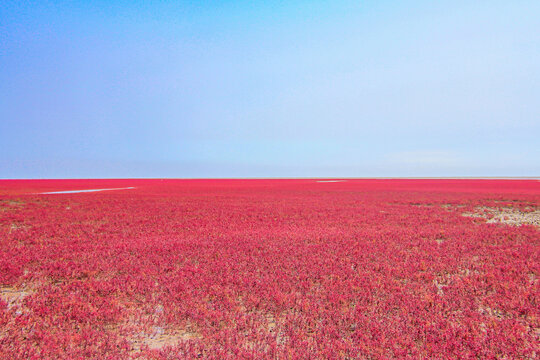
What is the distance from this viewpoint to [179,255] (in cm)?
1020

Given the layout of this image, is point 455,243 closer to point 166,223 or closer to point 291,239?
point 291,239

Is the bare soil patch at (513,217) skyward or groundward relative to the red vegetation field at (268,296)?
groundward

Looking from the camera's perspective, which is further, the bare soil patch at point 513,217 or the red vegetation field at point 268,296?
the bare soil patch at point 513,217

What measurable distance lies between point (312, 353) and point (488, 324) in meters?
3.50

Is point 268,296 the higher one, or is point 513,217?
point 268,296

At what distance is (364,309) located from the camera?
5984 mm

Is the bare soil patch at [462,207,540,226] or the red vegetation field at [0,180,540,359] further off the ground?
the red vegetation field at [0,180,540,359]

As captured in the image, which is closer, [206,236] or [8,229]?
[206,236]

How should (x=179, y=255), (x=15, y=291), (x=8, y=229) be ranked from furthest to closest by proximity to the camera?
(x=8, y=229) < (x=179, y=255) < (x=15, y=291)

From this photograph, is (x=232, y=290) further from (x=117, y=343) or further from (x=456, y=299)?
(x=456, y=299)

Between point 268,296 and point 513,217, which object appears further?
point 513,217

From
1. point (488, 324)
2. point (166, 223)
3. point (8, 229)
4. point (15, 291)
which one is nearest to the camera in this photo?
point (488, 324)

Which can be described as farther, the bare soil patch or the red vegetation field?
the bare soil patch

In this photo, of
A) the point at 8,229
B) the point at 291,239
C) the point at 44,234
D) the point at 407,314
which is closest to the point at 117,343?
the point at 407,314
